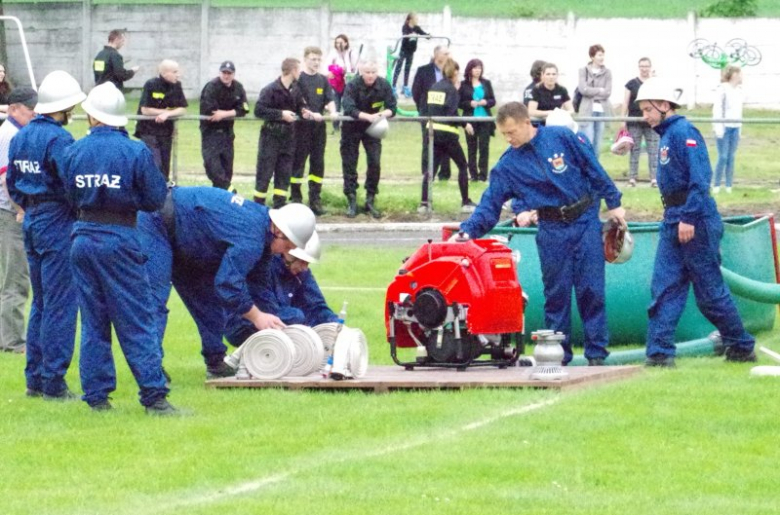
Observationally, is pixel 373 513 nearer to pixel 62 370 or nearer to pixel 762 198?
pixel 62 370

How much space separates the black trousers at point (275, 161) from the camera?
75.9ft

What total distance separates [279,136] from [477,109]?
15.2ft

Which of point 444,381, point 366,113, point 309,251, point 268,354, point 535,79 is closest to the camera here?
point 444,381

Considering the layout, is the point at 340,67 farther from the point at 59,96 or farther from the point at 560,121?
the point at 59,96

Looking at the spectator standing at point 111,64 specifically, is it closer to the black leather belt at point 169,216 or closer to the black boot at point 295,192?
the black boot at point 295,192

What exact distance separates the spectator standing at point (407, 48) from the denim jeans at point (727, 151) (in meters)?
13.5

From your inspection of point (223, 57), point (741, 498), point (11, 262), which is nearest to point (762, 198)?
point (11, 262)

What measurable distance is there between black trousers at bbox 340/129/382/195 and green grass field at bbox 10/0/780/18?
793 inches

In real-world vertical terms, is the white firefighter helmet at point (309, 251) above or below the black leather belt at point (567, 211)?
below

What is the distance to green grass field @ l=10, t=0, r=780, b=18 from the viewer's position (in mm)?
43469

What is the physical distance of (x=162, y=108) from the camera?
2439 cm

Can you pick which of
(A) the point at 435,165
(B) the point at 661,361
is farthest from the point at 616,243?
(A) the point at 435,165

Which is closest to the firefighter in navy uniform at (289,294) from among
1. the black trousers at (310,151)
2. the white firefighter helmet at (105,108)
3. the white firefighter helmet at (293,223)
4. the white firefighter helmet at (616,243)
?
the white firefighter helmet at (293,223)

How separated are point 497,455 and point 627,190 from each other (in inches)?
640
